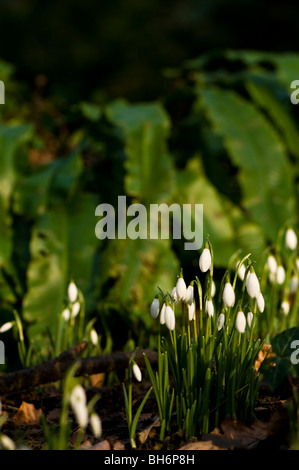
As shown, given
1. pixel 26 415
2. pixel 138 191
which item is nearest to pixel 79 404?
pixel 26 415

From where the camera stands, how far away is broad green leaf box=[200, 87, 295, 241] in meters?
A: 3.71

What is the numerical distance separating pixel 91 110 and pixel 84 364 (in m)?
2.18

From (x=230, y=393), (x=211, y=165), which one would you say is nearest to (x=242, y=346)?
(x=230, y=393)

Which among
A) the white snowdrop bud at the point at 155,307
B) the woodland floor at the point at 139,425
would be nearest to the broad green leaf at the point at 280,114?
the woodland floor at the point at 139,425

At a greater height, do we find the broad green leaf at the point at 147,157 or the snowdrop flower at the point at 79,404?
the broad green leaf at the point at 147,157

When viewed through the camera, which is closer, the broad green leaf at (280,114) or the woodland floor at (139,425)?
the woodland floor at (139,425)

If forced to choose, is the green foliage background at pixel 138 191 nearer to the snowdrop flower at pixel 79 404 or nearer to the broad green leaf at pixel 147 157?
the broad green leaf at pixel 147 157

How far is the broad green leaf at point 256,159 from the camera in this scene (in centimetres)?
371

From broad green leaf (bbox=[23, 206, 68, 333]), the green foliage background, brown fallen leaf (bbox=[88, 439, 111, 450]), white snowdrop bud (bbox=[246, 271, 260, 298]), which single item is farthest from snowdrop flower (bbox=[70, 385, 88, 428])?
broad green leaf (bbox=[23, 206, 68, 333])

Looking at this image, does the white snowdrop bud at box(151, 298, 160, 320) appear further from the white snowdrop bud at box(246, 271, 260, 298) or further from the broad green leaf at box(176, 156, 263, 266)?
the broad green leaf at box(176, 156, 263, 266)

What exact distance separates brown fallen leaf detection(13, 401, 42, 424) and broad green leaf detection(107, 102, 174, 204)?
1522 millimetres

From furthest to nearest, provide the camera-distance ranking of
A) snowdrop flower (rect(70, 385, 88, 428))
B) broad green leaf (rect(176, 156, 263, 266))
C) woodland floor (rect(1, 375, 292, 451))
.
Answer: broad green leaf (rect(176, 156, 263, 266))
woodland floor (rect(1, 375, 292, 451))
snowdrop flower (rect(70, 385, 88, 428))

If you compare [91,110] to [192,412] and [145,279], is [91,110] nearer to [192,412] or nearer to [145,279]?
[145,279]

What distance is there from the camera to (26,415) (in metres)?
2.16
